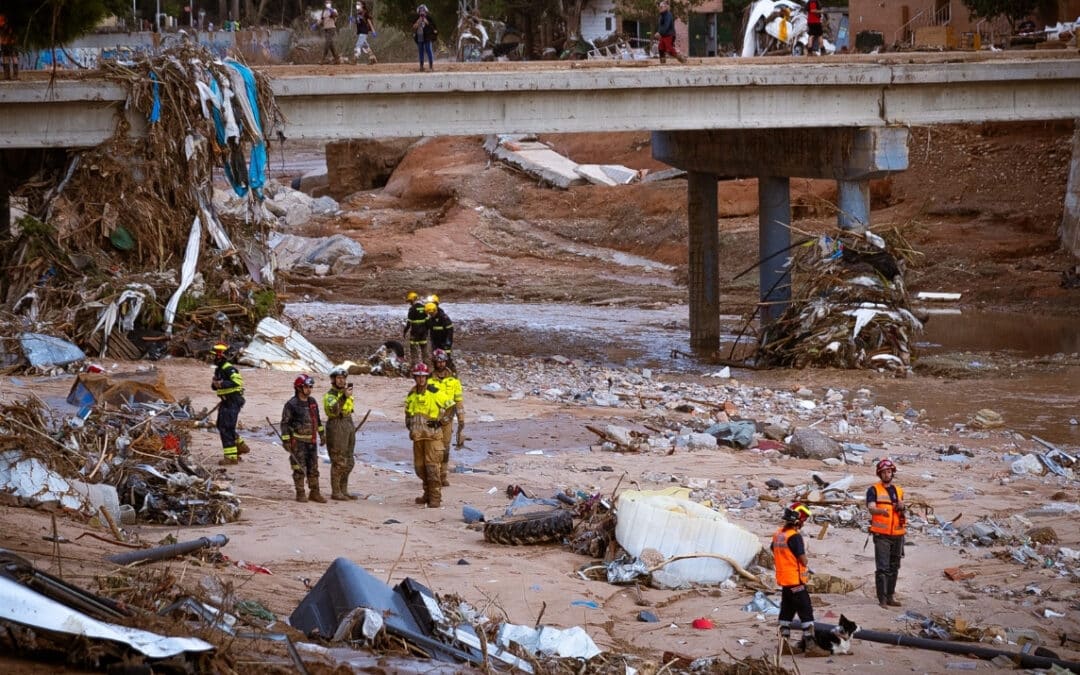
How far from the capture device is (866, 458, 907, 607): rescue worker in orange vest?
10500mm

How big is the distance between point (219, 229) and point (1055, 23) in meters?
26.4

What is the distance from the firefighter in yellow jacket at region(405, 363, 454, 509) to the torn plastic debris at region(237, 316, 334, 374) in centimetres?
Answer: 798

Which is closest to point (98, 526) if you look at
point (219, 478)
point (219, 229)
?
point (219, 478)

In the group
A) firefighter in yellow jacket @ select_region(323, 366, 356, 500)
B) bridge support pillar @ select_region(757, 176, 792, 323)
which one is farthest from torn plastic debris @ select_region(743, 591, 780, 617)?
bridge support pillar @ select_region(757, 176, 792, 323)

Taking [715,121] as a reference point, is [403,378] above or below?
below

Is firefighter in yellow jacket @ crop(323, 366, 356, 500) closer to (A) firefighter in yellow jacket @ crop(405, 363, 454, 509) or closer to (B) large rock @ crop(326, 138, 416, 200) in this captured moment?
(A) firefighter in yellow jacket @ crop(405, 363, 454, 509)

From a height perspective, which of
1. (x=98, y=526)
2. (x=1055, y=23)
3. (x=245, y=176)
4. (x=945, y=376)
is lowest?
(x=945, y=376)

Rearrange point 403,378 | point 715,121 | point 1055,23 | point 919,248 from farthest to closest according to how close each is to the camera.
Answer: point 1055,23
point 919,248
point 715,121
point 403,378

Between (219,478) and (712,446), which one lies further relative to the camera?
(712,446)

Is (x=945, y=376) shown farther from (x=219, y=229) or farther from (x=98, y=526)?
(x=98, y=526)

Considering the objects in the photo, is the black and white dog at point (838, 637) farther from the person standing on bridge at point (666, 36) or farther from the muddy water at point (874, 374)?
the person standing on bridge at point (666, 36)

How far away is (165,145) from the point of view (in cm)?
2220

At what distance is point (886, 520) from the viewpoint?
10.5 metres

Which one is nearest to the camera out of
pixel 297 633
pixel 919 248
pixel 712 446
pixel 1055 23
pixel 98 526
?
pixel 297 633
